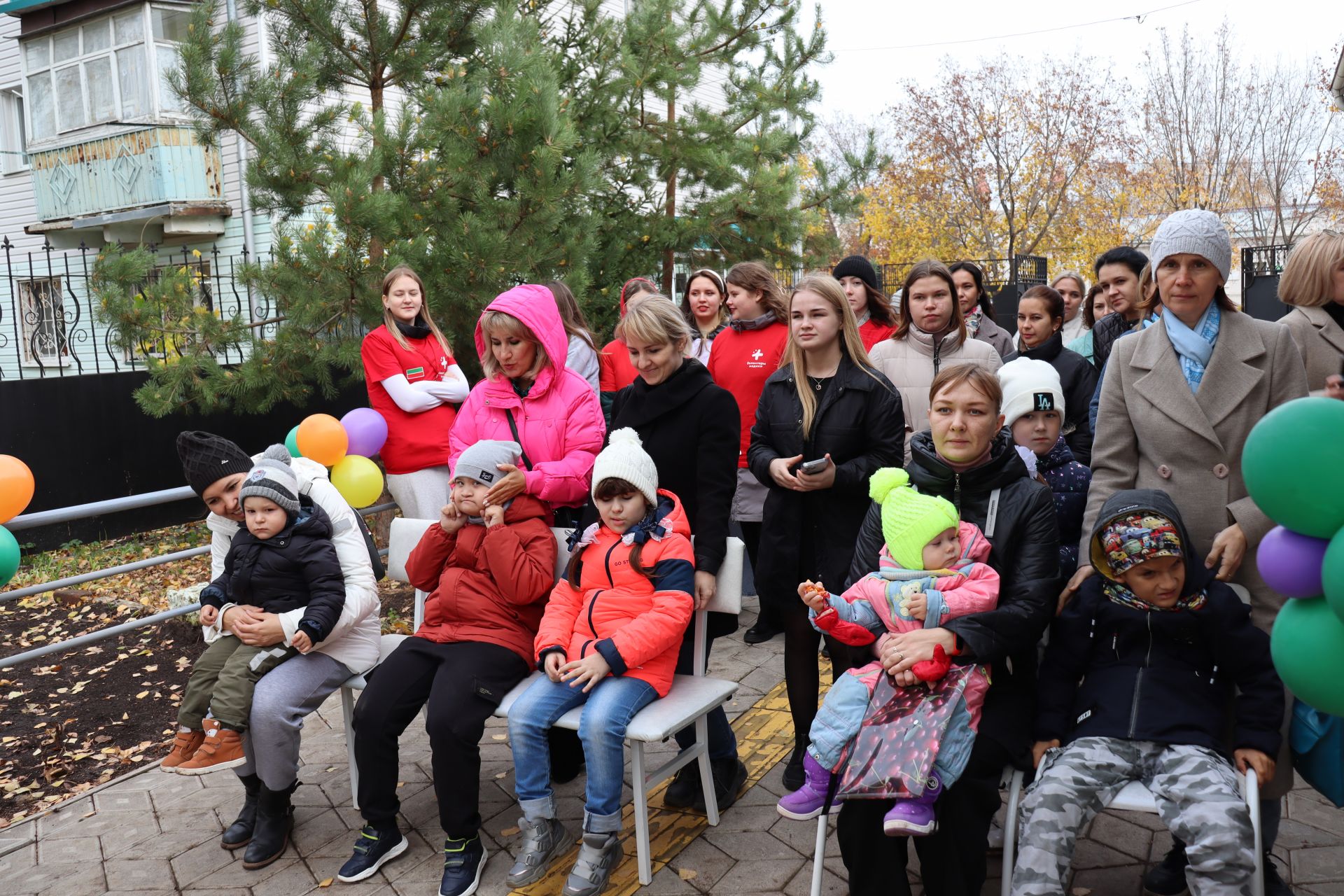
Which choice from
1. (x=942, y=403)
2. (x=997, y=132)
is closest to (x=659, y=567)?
(x=942, y=403)

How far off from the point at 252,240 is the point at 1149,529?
13284 millimetres

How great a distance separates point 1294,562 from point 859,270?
3546mm

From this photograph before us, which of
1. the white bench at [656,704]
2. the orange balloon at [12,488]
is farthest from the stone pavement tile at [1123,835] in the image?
the orange balloon at [12,488]

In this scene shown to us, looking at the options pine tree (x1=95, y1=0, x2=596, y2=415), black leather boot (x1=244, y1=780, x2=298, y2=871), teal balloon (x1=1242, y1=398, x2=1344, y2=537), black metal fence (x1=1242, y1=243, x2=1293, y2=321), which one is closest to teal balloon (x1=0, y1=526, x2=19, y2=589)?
black leather boot (x1=244, y1=780, x2=298, y2=871)

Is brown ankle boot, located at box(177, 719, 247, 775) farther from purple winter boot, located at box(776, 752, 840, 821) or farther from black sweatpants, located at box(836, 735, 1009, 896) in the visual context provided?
black sweatpants, located at box(836, 735, 1009, 896)

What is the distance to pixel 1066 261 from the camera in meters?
23.7

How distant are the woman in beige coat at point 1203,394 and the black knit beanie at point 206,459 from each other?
301cm

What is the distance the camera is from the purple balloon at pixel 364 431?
5.00 m

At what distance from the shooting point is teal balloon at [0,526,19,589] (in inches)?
135

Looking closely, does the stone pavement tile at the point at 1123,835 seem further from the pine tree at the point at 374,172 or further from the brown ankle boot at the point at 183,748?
the pine tree at the point at 374,172

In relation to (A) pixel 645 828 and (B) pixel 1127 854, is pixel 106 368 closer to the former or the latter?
(A) pixel 645 828

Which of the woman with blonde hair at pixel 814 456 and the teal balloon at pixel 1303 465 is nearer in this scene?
the teal balloon at pixel 1303 465

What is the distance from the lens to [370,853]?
3.44 m

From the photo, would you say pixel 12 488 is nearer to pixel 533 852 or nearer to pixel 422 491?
pixel 422 491
